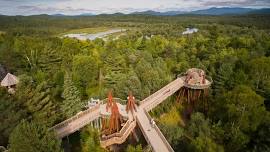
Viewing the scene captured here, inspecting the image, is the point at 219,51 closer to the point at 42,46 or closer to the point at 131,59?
the point at 131,59

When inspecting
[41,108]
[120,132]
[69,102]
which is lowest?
[120,132]

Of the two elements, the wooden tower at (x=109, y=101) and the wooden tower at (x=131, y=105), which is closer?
the wooden tower at (x=109, y=101)

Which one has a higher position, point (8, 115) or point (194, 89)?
point (8, 115)

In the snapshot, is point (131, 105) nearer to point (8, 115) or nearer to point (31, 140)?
point (8, 115)

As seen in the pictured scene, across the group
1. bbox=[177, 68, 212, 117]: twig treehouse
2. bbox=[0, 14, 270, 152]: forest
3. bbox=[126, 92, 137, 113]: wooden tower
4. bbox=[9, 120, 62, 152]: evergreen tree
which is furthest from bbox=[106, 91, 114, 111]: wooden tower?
bbox=[177, 68, 212, 117]: twig treehouse

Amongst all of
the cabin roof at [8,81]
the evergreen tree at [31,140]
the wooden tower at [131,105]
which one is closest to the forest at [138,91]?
the evergreen tree at [31,140]

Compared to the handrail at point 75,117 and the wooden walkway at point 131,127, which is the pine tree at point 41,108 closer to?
the handrail at point 75,117

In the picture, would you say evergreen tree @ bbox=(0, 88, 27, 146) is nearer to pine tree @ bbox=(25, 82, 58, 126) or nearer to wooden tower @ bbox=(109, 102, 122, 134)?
pine tree @ bbox=(25, 82, 58, 126)

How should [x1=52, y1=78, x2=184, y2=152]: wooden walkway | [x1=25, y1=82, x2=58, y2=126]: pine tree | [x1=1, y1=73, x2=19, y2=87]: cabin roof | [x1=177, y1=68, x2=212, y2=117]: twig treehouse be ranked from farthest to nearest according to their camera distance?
[x1=177, y1=68, x2=212, y2=117]: twig treehouse < [x1=1, y1=73, x2=19, y2=87]: cabin roof < [x1=25, y1=82, x2=58, y2=126]: pine tree < [x1=52, y1=78, x2=184, y2=152]: wooden walkway

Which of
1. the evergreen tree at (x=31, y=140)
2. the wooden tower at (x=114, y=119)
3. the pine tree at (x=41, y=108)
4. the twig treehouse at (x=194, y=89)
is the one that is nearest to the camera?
the evergreen tree at (x=31, y=140)

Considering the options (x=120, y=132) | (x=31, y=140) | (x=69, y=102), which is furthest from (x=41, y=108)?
(x=31, y=140)
